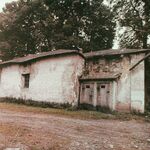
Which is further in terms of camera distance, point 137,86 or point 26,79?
point 26,79

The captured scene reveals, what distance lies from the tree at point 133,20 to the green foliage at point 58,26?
169 inches

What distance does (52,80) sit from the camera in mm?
21281

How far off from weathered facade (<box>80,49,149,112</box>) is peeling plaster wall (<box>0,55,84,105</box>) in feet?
3.61

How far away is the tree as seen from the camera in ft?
101

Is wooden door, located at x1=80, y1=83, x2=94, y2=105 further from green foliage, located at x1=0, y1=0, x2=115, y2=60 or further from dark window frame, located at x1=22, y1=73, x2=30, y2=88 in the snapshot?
green foliage, located at x1=0, y1=0, x2=115, y2=60

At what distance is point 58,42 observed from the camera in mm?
36250

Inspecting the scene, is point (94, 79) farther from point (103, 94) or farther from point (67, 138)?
point (67, 138)

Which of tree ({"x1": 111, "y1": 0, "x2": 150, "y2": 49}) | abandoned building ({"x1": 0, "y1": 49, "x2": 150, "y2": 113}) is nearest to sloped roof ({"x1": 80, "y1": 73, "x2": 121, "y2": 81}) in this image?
abandoned building ({"x1": 0, "y1": 49, "x2": 150, "y2": 113})

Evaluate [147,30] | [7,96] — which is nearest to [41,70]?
[7,96]

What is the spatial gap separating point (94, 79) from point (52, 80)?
3442 millimetres

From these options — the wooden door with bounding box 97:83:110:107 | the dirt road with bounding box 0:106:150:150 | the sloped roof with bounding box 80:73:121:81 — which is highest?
the sloped roof with bounding box 80:73:121:81

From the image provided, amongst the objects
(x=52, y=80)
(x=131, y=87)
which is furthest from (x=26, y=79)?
(x=131, y=87)

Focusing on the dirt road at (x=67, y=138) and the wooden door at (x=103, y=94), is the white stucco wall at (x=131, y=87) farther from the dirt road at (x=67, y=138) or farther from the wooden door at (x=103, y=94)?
the dirt road at (x=67, y=138)

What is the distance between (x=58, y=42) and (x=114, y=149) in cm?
2893
